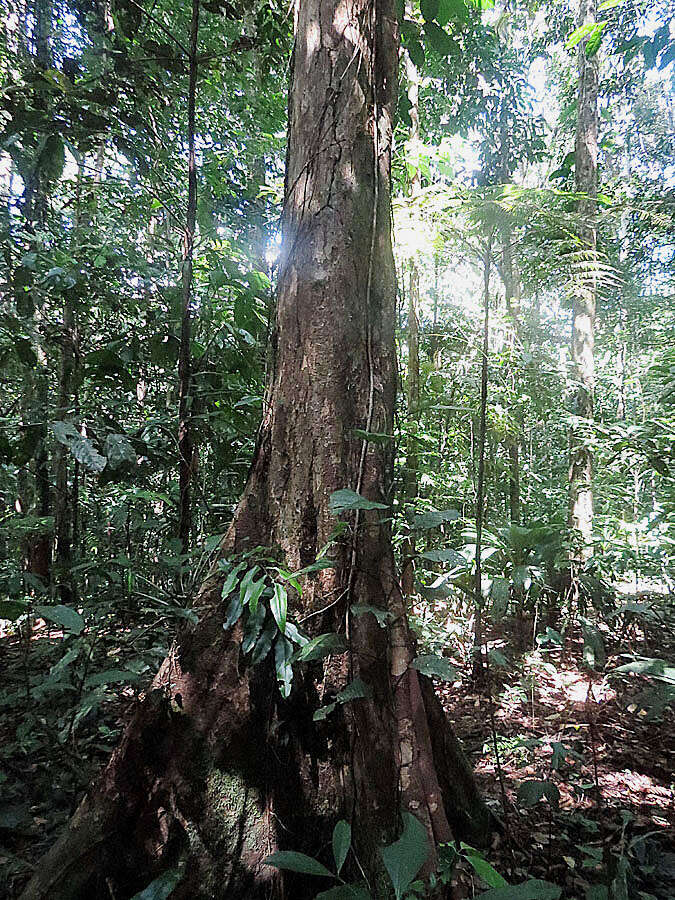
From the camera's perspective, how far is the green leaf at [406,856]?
971 mm

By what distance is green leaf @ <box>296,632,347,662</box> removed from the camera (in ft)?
4.74

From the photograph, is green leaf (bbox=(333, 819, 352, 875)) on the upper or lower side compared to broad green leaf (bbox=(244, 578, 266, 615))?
lower

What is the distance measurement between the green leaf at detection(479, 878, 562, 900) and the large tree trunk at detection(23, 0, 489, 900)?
65cm

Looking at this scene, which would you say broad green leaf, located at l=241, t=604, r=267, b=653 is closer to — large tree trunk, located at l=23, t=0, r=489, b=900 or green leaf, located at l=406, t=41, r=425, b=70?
large tree trunk, located at l=23, t=0, r=489, b=900

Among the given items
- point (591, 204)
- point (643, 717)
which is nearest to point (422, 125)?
point (591, 204)

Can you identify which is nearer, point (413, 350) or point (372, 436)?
point (372, 436)

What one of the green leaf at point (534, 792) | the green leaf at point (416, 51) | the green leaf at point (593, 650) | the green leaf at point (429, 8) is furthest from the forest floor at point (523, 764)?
the green leaf at point (416, 51)

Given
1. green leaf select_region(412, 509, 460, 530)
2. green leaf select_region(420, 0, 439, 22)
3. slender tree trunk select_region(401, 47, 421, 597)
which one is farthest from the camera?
slender tree trunk select_region(401, 47, 421, 597)

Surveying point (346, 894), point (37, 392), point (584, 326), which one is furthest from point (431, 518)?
point (584, 326)

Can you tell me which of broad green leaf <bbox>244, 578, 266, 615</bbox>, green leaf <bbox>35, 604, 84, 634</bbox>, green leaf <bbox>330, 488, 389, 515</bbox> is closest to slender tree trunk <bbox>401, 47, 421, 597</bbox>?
green leaf <bbox>330, 488, 389, 515</bbox>

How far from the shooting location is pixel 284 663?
5.02 feet

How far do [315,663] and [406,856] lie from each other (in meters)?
0.68

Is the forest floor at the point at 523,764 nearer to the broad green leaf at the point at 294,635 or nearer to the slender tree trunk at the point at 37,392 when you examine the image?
the broad green leaf at the point at 294,635

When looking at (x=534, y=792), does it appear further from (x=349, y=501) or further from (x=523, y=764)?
(x=349, y=501)
